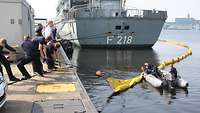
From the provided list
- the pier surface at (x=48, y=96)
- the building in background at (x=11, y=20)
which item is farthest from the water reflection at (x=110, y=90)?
the building in background at (x=11, y=20)

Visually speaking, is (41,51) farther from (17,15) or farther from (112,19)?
(112,19)

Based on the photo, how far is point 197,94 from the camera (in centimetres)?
1927

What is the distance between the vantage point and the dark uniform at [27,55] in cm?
1517

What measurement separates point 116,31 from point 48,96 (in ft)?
108

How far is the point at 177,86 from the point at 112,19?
24594 mm

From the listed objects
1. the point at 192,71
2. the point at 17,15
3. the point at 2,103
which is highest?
the point at 17,15

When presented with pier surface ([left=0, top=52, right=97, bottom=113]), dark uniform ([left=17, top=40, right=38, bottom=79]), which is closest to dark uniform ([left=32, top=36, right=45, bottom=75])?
dark uniform ([left=17, top=40, right=38, bottom=79])

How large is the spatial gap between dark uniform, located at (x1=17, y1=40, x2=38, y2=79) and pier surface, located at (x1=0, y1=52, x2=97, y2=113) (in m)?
0.39

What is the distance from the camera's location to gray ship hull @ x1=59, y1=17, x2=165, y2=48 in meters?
44.6

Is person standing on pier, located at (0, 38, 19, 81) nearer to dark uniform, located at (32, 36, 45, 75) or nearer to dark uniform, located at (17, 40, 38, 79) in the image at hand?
dark uniform, located at (17, 40, 38, 79)

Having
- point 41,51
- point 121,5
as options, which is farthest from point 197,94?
point 121,5

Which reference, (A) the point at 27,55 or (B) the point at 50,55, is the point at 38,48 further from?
(B) the point at 50,55

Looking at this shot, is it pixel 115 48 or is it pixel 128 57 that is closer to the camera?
pixel 128 57

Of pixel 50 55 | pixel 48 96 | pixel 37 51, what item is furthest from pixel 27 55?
pixel 48 96
